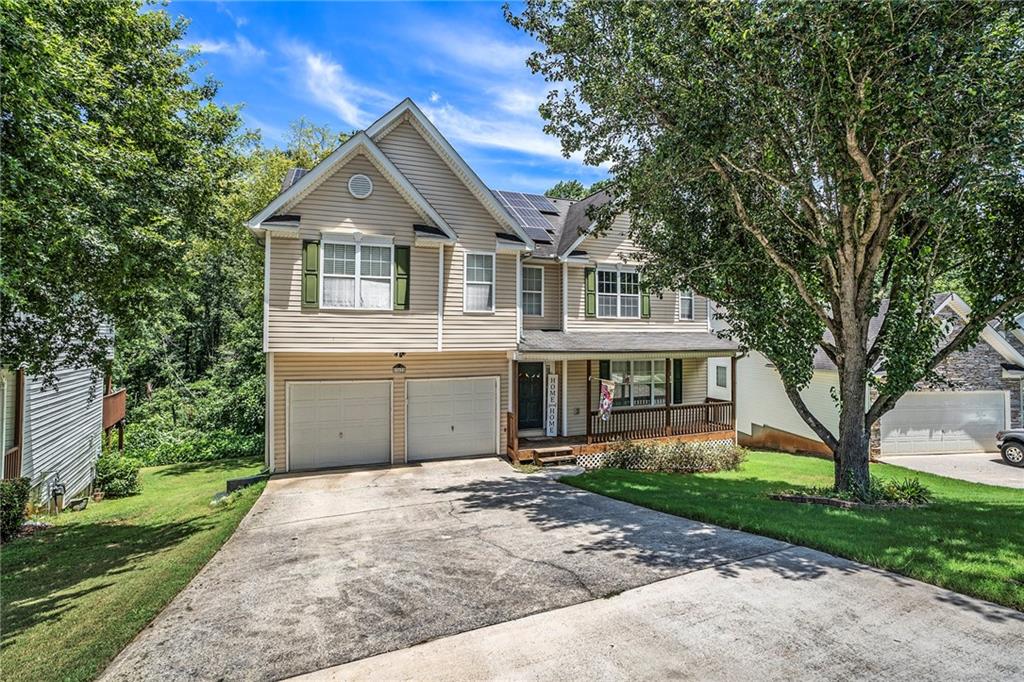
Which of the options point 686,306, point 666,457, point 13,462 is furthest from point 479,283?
point 13,462

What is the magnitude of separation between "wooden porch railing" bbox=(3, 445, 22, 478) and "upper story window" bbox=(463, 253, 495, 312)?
1015 cm

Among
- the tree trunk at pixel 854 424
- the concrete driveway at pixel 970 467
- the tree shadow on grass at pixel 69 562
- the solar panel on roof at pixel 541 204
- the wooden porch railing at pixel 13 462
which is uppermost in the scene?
the solar panel on roof at pixel 541 204

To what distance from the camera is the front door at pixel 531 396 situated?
633 inches

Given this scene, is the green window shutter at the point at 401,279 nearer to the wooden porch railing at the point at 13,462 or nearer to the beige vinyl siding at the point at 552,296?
the beige vinyl siding at the point at 552,296

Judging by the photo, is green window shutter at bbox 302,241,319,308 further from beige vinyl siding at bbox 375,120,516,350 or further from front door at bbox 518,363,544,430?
front door at bbox 518,363,544,430

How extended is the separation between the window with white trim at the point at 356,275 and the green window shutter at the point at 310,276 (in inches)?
6.3

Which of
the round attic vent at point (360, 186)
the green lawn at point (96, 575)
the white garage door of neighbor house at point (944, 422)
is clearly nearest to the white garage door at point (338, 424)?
the green lawn at point (96, 575)

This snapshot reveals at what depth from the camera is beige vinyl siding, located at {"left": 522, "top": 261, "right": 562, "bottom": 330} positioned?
53.3 ft

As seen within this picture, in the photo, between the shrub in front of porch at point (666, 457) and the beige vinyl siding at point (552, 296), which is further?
the beige vinyl siding at point (552, 296)

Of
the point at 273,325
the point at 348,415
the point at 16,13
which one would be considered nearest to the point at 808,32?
the point at 16,13

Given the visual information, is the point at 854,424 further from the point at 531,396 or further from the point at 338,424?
the point at 338,424

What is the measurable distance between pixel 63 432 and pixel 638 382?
1697 cm

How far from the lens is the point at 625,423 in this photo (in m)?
15.5

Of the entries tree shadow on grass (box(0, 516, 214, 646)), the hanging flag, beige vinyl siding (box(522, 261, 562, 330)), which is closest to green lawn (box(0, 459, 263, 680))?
tree shadow on grass (box(0, 516, 214, 646))
